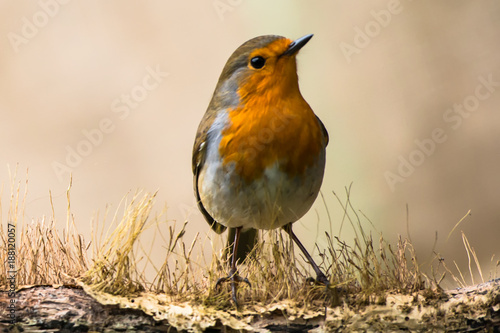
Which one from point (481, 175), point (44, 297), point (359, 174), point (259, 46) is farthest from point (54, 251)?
point (481, 175)

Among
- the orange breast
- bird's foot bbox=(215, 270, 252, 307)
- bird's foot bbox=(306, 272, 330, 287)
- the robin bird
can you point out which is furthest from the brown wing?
bird's foot bbox=(306, 272, 330, 287)

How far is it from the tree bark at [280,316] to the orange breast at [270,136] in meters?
0.63

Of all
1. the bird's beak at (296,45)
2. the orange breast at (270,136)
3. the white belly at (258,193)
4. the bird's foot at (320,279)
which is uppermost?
the bird's beak at (296,45)

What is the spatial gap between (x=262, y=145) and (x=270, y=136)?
0.05 metres

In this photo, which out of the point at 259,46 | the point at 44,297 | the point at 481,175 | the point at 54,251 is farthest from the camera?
the point at 481,175

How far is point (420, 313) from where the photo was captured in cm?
246

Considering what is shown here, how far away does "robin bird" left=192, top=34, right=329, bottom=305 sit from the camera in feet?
8.81

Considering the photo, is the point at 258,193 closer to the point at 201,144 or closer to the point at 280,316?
the point at 201,144

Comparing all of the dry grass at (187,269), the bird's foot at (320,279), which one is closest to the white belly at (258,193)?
the dry grass at (187,269)

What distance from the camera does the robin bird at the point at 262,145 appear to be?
2686 mm

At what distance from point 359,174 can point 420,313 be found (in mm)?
3228

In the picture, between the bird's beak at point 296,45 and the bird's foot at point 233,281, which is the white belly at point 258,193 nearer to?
the bird's foot at point 233,281

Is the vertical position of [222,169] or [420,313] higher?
[222,169]

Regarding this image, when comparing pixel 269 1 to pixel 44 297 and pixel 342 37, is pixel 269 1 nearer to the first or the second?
pixel 342 37
